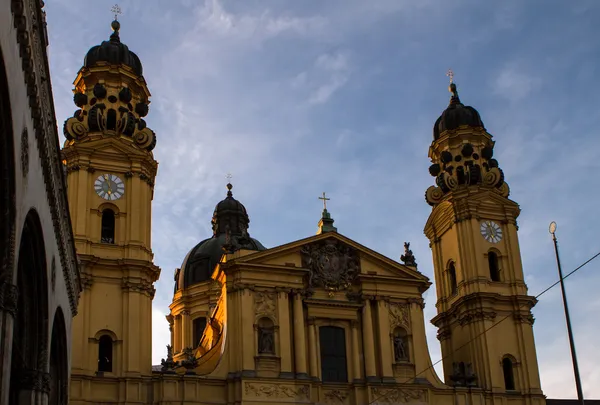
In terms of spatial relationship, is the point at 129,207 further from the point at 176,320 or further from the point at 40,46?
the point at 40,46

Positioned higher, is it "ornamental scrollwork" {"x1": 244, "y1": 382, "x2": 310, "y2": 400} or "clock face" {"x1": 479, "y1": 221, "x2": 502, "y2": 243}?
"clock face" {"x1": 479, "y1": 221, "x2": 502, "y2": 243}

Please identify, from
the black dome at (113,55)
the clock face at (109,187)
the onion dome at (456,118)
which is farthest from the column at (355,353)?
the black dome at (113,55)

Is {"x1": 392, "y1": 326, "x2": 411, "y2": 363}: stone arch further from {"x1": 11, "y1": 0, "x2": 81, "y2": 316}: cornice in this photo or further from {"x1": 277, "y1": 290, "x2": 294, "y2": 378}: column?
{"x1": 11, "y1": 0, "x2": 81, "y2": 316}: cornice

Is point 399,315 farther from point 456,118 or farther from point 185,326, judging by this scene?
point 185,326

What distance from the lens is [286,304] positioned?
1426 inches

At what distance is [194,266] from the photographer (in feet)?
172

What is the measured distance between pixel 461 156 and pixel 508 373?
11.2 metres

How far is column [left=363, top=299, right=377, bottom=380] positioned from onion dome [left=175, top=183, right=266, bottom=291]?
46.1 ft

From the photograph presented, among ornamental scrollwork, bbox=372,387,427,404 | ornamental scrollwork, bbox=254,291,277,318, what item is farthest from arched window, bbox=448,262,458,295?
ornamental scrollwork, bbox=254,291,277,318

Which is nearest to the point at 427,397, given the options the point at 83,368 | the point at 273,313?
the point at 273,313

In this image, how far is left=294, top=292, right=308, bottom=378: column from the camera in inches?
1384

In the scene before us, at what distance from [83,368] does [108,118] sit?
11.5 meters

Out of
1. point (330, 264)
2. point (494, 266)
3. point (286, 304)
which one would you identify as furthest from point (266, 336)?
point (494, 266)

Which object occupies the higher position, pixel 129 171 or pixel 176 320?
pixel 129 171
